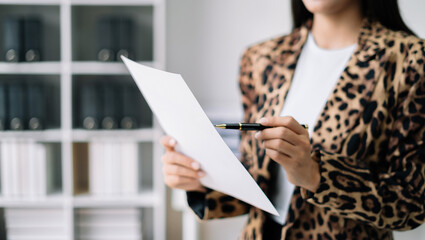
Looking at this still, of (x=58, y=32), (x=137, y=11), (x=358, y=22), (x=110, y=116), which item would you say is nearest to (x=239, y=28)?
(x=137, y=11)

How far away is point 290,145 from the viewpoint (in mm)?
634

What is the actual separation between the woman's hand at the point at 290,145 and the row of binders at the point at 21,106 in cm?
167

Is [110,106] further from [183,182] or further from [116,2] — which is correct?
[183,182]

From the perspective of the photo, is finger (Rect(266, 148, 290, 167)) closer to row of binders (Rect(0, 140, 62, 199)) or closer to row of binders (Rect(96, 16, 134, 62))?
row of binders (Rect(96, 16, 134, 62))

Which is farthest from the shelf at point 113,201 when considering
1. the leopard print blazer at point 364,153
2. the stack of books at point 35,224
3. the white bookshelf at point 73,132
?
the leopard print blazer at point 364,153

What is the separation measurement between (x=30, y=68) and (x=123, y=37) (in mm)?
512

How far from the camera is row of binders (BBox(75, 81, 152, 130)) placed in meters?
1.95

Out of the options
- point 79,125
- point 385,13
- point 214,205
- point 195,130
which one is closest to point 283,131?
point 195,130

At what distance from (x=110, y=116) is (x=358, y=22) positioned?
139cm

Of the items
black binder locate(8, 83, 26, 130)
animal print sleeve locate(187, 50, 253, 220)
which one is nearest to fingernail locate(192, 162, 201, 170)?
animal print sleeve locate(187, 50, 253, 220)

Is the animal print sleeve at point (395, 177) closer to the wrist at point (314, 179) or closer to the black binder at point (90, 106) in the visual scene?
the wrist at point (314, 179)

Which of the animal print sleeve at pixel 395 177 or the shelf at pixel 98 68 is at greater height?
the shelf at pixel 98 68

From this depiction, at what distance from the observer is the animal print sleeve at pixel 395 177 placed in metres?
0.73

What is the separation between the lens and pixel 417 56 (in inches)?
30.7
